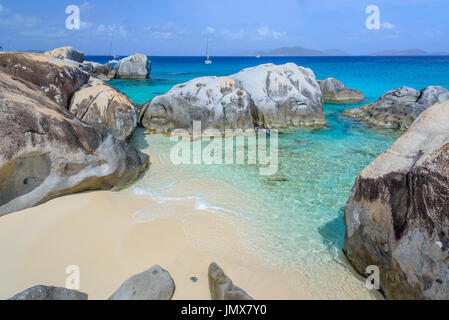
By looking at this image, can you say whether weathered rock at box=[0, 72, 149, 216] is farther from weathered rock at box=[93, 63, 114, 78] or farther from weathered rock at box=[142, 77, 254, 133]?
weathered rock at box=[93, 63, 114, 78]

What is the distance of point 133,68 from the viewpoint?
4016 cm

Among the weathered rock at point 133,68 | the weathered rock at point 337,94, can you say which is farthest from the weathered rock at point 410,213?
the weathered rock at point 133,68

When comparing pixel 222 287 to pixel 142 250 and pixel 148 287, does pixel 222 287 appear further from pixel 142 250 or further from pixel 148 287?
pixel 142 250

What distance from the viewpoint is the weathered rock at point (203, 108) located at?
12141 millimetres

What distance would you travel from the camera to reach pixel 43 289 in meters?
3.40

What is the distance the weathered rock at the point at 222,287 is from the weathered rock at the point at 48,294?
159 cm

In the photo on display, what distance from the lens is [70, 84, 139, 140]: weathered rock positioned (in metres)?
8.97

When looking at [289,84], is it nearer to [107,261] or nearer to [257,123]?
[257,123]

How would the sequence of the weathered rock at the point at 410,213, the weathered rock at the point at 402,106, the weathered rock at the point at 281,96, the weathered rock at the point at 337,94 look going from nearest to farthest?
1. the weathered rock at the point at 410,213
2. the weathered rock at the point at 281,96
3. the weathered rock at the point at 402,106
4. the weathered rock at the point at 337,94

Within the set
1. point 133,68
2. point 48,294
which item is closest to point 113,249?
point 48,294

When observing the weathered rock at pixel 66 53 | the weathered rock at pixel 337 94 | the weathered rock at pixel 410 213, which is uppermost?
the weathered rock at pixel 66 53

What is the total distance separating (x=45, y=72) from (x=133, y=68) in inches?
1342

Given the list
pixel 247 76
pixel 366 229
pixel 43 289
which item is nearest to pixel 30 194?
pixel 43 289

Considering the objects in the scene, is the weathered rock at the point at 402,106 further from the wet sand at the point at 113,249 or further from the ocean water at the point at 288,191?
the wet sand at the point at 113,249
